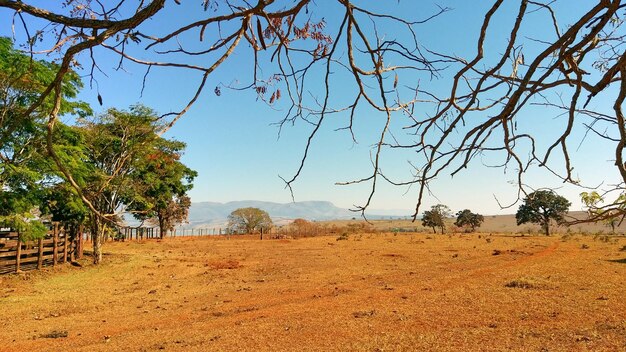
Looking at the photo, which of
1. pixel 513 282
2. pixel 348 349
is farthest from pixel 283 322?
pixel 513 282

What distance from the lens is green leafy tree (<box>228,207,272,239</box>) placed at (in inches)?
2400

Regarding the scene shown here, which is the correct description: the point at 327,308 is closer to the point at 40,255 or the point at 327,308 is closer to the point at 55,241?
the point at 40,255

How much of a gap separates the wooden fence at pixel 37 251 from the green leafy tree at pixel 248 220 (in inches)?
1656

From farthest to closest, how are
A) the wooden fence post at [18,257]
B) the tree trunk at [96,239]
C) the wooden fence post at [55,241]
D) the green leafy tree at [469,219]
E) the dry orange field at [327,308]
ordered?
the green leafy tree at [469,219] → the tree trunk at [96,239] → the wooden fence post at [55,241] → the wooden fence post at [18,257] → the dry orange field at [327,308]

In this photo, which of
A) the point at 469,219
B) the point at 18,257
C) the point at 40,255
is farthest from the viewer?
the point at 469,219

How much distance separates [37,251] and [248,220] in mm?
46588

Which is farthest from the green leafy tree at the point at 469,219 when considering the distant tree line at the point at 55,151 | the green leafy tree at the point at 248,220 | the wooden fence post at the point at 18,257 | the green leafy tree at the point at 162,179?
the wooden fence post at the point at 18,257

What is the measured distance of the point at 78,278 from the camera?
1444 centimetres

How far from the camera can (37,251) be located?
50.1ft

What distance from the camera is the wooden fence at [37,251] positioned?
45.5 feet

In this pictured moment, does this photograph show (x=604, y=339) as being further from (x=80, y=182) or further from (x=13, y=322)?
(x=80, y=182)

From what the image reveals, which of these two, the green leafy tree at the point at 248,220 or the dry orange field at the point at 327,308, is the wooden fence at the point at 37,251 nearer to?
the dry orange field at the point at 327,308

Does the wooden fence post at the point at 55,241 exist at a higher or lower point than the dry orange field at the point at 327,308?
higher

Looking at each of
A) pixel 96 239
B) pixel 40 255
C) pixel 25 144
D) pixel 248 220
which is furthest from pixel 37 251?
pixel 248 220
